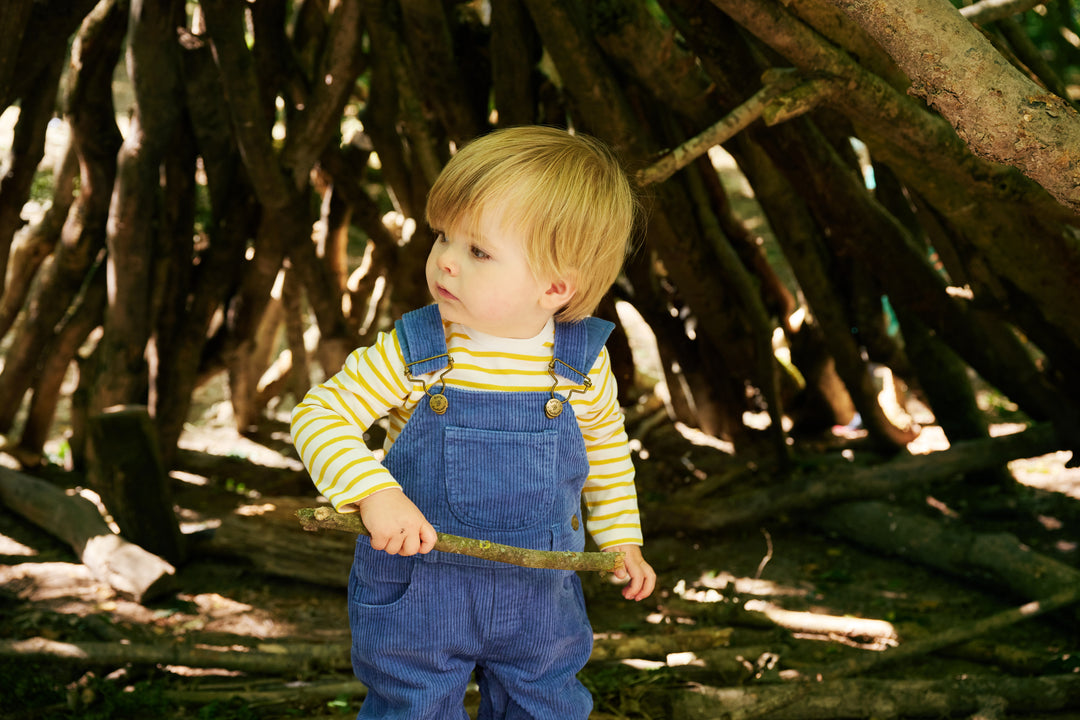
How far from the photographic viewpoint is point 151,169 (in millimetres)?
3596

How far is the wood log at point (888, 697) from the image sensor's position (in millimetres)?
2004

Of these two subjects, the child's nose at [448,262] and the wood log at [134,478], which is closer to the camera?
the child's nose at [448,262]

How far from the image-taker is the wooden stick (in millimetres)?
1214

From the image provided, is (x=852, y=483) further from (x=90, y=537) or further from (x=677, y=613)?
(x=90, y=537)

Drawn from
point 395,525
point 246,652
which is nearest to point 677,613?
point 246,652

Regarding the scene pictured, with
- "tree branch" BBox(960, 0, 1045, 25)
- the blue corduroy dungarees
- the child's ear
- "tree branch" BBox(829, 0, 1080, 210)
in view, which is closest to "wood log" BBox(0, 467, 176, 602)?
the blue corduroy dungarees

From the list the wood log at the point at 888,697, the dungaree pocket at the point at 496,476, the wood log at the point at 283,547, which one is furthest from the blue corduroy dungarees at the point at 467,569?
the wood log at the point at 283,547

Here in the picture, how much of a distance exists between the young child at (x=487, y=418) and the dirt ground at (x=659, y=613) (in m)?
0.62

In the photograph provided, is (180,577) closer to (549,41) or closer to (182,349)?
(182,349)

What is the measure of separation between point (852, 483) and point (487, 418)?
2397 mm

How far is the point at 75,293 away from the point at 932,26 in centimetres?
398

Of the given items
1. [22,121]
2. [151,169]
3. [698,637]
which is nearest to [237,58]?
[151,169]

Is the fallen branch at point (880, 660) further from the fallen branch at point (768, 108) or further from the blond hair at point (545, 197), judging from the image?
the fallen branch at point (768, 108)

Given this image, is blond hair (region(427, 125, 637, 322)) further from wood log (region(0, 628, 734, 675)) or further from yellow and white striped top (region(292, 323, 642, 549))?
wood log (region(0, 628, 734, 675))
